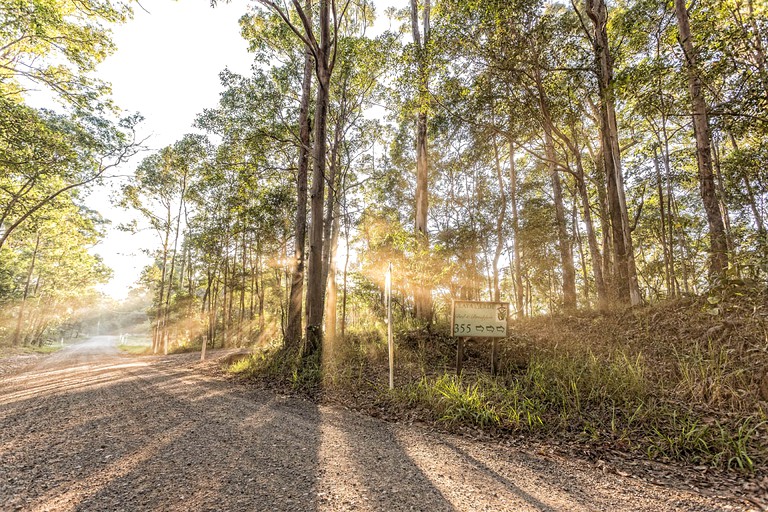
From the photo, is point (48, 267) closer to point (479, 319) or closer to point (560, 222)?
point (479, 319)

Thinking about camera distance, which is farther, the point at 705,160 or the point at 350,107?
the point at 350,107

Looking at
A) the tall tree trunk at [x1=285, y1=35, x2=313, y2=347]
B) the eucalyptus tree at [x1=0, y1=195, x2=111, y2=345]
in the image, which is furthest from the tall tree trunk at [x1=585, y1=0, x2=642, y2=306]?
the eucalyptus tree at [x1=0, y1=195, x2=111, y2=345]

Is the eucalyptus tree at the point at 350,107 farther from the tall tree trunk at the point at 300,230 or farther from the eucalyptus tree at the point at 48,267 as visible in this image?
the eucalyptus tree at the point at 48,267

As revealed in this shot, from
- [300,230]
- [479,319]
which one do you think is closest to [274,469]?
[479,319]

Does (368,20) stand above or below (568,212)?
above

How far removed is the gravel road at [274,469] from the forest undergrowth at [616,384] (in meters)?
0.75

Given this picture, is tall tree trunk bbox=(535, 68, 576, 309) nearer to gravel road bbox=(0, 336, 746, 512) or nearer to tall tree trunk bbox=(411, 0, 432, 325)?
tall tree trunk bbox=(411, 0, 432, 325)

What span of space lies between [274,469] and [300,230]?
7565 millimetres

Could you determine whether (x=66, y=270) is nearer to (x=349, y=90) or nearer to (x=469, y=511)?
(x=349, y=90)

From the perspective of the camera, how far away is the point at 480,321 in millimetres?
5871

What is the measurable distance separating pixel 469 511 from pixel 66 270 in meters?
38.2

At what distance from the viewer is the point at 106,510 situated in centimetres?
186

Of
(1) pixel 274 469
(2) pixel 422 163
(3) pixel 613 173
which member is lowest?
(1) pixel 274 469

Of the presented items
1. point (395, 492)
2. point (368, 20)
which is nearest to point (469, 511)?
point (395, 492)
